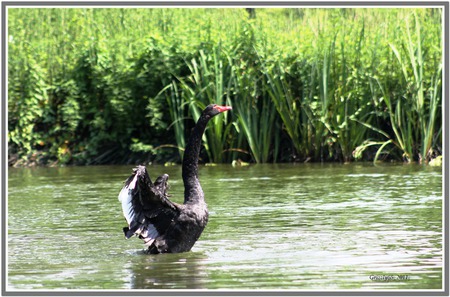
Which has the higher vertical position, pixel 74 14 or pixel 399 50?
pixel 74 14

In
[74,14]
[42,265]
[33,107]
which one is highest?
[74,14]

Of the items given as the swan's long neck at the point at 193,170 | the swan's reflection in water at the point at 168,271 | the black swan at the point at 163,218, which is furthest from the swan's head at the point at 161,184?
the swan's reflection in water at the point at 168,271

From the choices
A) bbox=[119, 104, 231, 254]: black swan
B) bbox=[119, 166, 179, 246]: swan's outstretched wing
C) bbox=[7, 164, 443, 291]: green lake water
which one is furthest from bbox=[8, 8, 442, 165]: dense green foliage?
bbox=[119, 166, 179, 246]: swan's outstretched wing

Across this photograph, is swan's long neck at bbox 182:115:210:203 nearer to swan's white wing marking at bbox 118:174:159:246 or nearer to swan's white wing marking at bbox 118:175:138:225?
swan's white wing marking at bbox 118:174:159:246

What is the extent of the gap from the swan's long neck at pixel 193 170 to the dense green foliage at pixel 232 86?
745 cm

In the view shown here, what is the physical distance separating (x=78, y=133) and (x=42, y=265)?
11.2 m

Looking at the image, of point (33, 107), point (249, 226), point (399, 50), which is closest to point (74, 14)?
point (33, 107)

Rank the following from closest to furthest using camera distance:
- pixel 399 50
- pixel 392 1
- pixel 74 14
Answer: pixel 392 1
pixel 399 50
pixel 74 14

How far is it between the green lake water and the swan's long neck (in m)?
0.52

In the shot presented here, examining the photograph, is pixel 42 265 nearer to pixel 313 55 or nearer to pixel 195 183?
pixel 195 183

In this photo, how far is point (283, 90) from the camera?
55.7 ft

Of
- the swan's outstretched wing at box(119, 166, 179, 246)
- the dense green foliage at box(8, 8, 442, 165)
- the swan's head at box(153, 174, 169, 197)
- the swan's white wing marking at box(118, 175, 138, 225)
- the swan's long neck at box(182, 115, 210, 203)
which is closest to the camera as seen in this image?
the swan's white wing marking at box(118, 175, 138, 225)

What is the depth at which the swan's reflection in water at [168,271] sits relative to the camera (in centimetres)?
709

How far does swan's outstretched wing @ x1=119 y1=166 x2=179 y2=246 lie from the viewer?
8094 millimetres
